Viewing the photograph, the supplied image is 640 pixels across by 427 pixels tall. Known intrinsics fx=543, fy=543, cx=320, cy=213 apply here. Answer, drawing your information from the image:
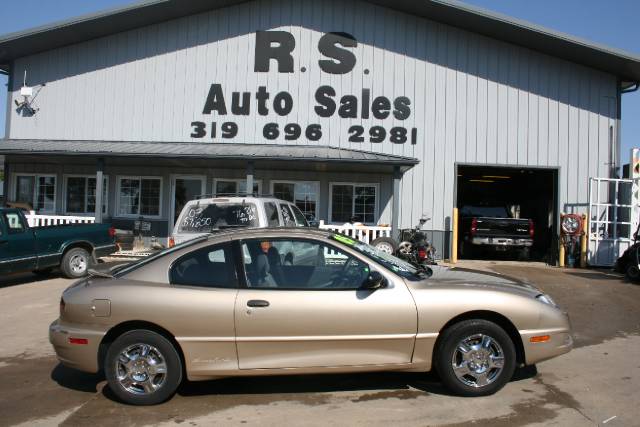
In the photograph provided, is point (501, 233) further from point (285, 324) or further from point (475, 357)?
point (285, 324)

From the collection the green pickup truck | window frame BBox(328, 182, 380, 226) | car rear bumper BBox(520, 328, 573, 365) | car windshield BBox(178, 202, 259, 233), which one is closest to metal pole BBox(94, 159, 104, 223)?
the green pickup truck

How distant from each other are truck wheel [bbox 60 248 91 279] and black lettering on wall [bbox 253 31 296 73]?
761 centimetres

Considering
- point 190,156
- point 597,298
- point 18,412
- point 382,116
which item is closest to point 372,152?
point 382,116

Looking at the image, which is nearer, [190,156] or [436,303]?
[436,303]

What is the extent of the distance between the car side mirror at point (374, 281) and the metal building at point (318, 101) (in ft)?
35.8

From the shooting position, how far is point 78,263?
1198 centimetres

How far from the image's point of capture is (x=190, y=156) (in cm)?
1408

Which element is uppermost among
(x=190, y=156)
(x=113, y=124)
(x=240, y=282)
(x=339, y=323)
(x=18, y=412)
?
(x=113, y=124)

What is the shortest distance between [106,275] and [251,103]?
12022 mm

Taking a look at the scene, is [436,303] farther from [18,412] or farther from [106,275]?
[18,412]

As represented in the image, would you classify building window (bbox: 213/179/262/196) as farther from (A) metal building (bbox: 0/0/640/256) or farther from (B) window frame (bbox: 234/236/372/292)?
(B) window frame (bbox: 234/236/372/292)

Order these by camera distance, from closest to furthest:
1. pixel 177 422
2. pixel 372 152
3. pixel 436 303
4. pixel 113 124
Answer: pixel 177 422, pixel 436 303, pixel 372 152, pixel 113 124

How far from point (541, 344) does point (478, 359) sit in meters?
0.59

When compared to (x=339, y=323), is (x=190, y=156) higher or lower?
higher
